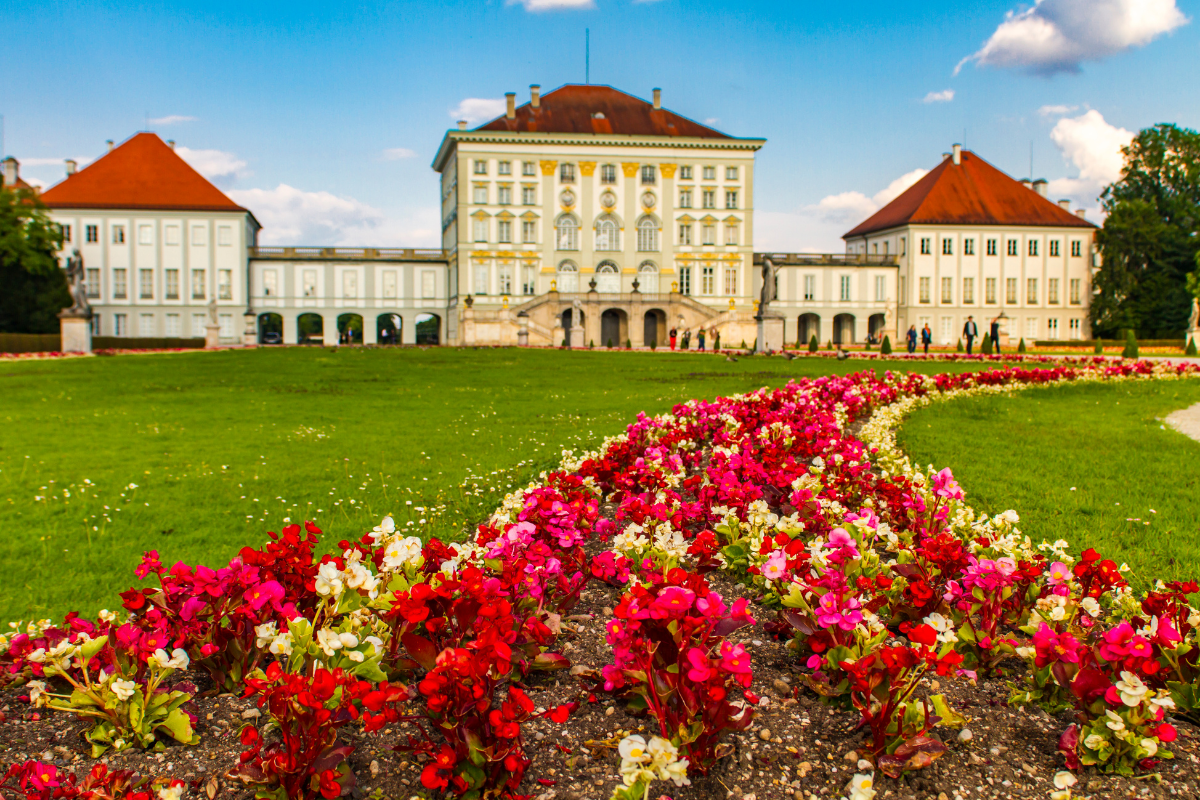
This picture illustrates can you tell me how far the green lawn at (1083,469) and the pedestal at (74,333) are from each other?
31.8 meters

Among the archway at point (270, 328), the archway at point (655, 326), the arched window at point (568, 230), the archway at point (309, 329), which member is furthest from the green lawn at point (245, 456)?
the archway at point (270, 328)

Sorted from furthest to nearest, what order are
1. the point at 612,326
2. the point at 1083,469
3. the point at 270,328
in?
the point at 270,328 → the point at 612,326 → the point at 1083,469

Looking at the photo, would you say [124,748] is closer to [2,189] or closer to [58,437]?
[58,437]

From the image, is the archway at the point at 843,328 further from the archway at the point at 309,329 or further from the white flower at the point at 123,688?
the white flower at the point at 123,688

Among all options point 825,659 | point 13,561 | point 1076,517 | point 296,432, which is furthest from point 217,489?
point 1076,517

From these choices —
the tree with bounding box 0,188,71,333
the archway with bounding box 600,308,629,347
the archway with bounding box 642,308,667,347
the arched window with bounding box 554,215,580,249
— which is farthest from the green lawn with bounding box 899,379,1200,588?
the arched window with bounding box 554,215,580,249

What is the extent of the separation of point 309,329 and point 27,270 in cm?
2868

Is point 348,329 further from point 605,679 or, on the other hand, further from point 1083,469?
point 605,679

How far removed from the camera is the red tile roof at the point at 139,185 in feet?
183

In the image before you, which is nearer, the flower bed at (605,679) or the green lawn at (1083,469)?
the flower bed at (605,679)

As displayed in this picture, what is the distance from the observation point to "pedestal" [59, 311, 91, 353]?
31516mm

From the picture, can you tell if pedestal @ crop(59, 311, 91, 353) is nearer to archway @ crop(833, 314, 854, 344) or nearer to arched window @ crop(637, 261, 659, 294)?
arched window @ crop(637, 261, 659, 294)

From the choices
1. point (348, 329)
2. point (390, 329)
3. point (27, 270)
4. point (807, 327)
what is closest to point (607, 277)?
point (807, 327)

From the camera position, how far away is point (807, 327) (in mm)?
63344
